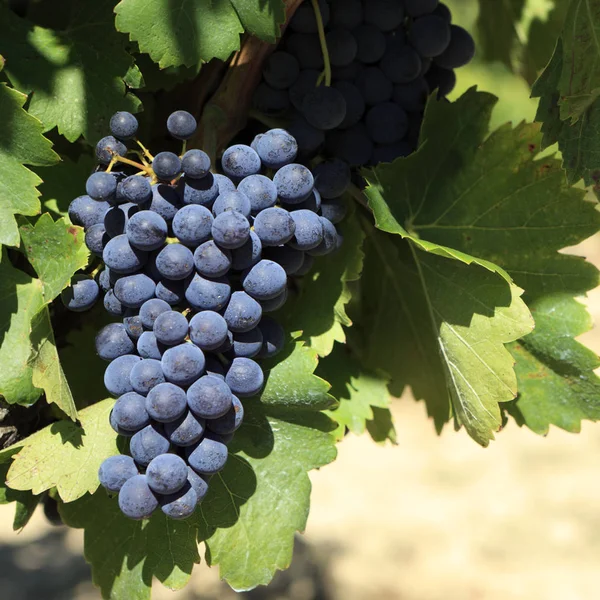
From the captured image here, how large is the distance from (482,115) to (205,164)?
42cm

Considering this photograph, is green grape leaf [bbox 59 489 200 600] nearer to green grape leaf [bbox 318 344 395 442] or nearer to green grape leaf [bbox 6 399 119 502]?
green grape leaf [bbox 6 399 119 502]

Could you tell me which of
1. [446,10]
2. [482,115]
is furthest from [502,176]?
[446,10]

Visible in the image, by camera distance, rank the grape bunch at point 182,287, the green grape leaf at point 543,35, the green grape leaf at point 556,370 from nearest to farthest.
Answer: the grape bunch at point 182,287, the green grape leaf at point 556,370, the green grape leaf at point 543,35

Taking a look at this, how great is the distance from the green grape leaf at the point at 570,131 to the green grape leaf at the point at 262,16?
1.10ft

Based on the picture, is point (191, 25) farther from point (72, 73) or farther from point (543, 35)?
point (543, 35)

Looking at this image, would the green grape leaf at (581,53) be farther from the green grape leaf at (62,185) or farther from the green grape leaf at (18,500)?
the green grape leaf at (18,500)

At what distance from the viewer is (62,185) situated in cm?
102

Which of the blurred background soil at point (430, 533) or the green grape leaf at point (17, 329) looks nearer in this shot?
the green grape leaf at point (17, 329)

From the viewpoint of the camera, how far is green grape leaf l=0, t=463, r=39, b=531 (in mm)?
953

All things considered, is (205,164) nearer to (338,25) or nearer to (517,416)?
(338,25)

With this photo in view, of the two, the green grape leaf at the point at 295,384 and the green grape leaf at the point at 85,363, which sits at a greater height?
the green grape leaf at the point at 295,384

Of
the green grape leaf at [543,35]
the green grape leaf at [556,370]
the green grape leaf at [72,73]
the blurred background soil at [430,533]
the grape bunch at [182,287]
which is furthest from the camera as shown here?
the blurred background soil at [430,533]

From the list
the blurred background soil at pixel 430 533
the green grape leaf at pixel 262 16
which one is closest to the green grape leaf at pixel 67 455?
the green grape leaf at pixel 262 16

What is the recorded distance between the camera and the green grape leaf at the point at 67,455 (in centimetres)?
91
